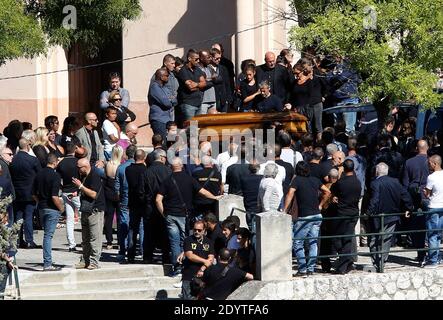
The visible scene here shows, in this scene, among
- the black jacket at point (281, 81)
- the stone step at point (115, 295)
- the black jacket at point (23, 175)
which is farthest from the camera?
the black jacket at point (281, 81)

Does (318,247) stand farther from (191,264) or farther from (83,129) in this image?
(83,129)

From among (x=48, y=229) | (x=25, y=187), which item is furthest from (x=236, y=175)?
(x=25, y=187)

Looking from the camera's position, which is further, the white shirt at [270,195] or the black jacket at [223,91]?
the black jacket at [223,91]

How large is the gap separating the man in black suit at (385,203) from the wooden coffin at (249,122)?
9.90ft

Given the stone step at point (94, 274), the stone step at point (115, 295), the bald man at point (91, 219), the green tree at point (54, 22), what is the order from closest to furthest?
the stone step at point (115, 295) → the stone step at point (94, 274) → the bald man at point (91, 219) → the green tree at point (54, 22)

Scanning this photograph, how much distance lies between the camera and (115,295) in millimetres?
22297

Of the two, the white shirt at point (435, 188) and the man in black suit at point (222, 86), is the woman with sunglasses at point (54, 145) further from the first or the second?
the white shirt at point (435, 188)

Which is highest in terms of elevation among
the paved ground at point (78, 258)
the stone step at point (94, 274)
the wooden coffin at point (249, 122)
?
the wooden coffin at point (249, 122)

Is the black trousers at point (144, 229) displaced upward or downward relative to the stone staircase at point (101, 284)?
upward

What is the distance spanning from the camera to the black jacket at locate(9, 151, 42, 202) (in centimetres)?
2438

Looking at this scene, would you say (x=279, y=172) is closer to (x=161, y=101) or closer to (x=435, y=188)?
(x=435, y=188)

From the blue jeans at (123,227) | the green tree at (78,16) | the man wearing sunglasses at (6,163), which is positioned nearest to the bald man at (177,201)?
the blue jeans at (123,227)

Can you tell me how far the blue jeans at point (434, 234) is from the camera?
75.9 ft

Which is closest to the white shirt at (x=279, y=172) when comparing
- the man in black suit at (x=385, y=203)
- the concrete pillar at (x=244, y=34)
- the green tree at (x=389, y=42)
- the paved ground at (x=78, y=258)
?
the man in black suit at (x=385, y=203)
